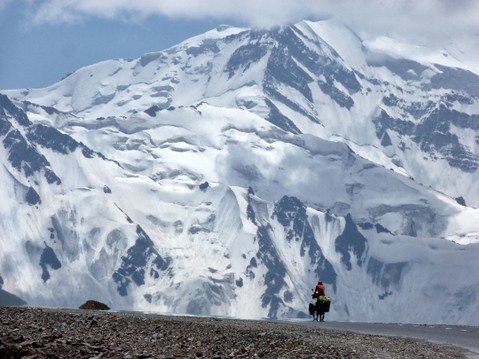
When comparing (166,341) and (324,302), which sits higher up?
(324,302)

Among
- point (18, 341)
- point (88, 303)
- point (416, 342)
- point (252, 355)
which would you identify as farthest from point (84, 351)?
point (88, 303)

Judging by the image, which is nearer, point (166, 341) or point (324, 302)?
point (166, 341)

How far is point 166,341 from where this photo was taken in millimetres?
52281

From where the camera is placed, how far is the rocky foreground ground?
145ft

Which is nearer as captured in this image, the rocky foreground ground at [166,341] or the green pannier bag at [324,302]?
the rocky foreground ground at [166,341]

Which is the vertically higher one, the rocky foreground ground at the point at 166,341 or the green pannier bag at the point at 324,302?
the green pannier bag at the point at 324,302

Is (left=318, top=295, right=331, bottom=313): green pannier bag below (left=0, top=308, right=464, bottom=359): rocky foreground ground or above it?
above

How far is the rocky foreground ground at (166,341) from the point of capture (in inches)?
1736

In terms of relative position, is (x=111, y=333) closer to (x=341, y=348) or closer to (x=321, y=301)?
(x=341, y=348)

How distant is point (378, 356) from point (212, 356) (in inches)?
278

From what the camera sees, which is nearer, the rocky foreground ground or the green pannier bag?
the rocky foreground ground

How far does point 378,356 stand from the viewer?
160 feet

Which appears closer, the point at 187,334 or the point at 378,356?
the point at 378,356

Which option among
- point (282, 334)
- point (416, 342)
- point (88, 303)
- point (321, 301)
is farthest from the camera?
point (88, 303)
